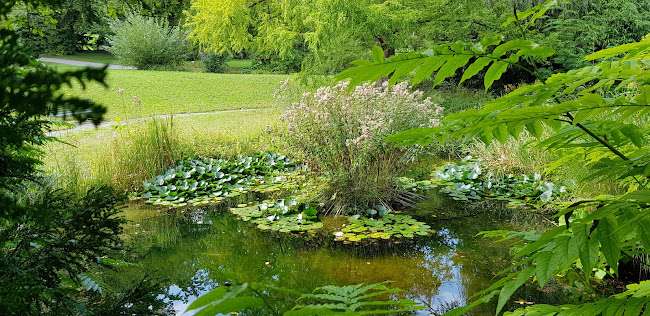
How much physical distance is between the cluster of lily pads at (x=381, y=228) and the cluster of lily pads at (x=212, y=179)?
191 cm

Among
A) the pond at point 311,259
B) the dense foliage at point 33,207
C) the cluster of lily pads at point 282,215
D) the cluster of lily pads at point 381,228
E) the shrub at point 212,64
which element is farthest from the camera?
the shrub at point 212,64

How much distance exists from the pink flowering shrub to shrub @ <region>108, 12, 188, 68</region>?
2075 cm

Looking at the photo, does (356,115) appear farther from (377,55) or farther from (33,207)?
(33,207)

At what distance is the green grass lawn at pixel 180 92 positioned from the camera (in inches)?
567

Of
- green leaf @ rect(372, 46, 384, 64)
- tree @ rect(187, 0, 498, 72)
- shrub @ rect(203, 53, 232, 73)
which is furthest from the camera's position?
shrub @ rect(203, 53, 232, 73)

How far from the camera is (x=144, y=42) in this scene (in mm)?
24781

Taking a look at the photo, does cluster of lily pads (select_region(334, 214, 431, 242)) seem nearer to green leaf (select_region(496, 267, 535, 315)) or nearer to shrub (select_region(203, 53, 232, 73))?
green leaf (select_region(496, 267, 535, 315))

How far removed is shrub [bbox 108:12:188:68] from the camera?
23.8 metres

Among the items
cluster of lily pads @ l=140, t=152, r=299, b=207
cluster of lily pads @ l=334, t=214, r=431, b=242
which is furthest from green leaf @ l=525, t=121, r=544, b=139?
cluster of lily pads @ l=140, t=152, r=299, b=207

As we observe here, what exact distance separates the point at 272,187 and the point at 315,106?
4.49ft

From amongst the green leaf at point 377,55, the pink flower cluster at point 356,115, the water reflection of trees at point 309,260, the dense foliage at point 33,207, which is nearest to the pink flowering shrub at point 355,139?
the pink flower cluster at point 356,115

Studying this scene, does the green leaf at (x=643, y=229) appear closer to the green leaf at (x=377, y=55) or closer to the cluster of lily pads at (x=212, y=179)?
the green leaf at (x=377, y=55)

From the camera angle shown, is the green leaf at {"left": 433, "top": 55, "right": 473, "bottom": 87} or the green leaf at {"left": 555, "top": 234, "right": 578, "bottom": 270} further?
the green leaf at {"left": 433, "top": 55, "right": 473, "bottom": 87}

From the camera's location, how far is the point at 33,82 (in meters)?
0.64
